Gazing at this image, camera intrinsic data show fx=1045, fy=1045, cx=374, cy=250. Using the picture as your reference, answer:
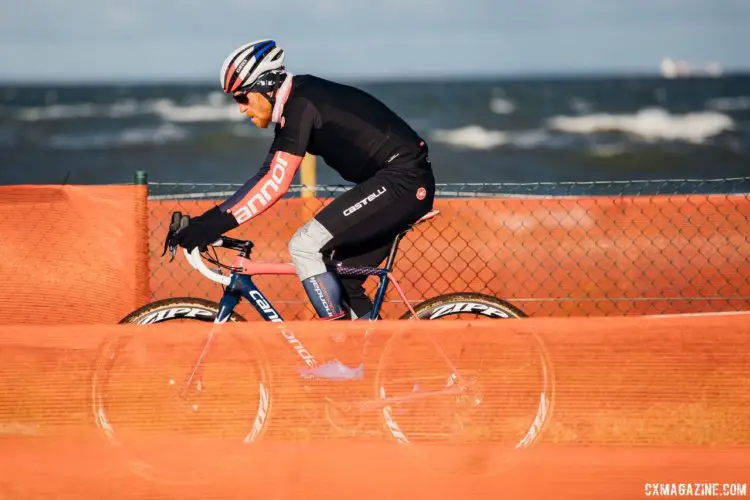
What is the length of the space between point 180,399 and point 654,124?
50.2m

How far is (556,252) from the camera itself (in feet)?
26.9

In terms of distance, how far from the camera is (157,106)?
66562 mm

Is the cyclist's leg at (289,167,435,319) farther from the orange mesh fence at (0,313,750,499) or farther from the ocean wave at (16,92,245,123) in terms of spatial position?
the ocean wave at (16,92,245,123)

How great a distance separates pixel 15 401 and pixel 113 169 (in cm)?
3306

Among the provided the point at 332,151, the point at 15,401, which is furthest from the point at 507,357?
the point at 15,401

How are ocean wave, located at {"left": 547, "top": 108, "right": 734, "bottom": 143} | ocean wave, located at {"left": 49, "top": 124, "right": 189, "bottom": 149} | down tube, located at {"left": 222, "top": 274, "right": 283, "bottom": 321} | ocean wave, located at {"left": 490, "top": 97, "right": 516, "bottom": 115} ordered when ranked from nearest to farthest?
down tube, located at {"left": 222, "top": 274, "right": 283, "bottom": 321} < ocean wave, located at {"left": 49, "top": 124, "right": 189, "bottom": 149} < ocean wave, located at {"left": 547, "top": 108, "right": 734, "bottom": 143} < ocean wave, located at {"left": 490, "top": 97, "right": 516, "bottom": 115}

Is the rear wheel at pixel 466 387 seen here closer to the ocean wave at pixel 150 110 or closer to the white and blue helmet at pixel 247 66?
the white and blue helmet at pixel 247 66

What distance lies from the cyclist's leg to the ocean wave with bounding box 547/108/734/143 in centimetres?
4127

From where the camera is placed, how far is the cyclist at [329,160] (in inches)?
200

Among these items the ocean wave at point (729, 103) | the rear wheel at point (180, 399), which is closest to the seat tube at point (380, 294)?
the rear wheel at point (180, 399)

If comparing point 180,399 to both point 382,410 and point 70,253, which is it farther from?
point 70,253

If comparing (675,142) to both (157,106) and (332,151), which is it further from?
(332,151)

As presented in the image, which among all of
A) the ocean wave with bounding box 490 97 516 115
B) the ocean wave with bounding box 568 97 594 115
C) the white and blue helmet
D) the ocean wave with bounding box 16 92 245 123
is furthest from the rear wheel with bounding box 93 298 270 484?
the ocean wave with bounding box 568 97 594 115

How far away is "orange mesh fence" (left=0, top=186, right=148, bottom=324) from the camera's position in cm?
671
